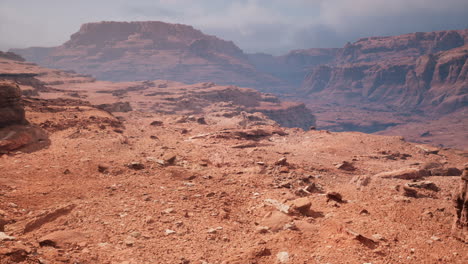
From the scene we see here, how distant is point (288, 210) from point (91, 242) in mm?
4137

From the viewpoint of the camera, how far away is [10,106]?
40.0 feet

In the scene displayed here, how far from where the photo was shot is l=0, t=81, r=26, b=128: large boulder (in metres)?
11.9

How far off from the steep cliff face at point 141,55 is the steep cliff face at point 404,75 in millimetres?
51654

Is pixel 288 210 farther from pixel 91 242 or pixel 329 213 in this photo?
pixel 91 242

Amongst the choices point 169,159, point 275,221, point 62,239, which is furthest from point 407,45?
point 62,239

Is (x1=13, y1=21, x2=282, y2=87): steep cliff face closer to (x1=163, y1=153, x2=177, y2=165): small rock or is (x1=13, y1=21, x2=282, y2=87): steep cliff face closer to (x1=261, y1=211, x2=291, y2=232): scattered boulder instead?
(x1=163, y1=153, x2=177, y2=165): small rock

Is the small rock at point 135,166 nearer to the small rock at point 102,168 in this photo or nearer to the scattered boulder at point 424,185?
the small rock at point 102,168

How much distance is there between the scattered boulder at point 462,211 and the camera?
5.56m

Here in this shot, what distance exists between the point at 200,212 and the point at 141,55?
509 feet

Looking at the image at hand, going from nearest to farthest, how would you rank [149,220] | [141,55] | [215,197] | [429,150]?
[149,220], [215,197], [429,150], [141,55]

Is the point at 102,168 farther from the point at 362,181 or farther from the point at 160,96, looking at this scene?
the point at 160,96

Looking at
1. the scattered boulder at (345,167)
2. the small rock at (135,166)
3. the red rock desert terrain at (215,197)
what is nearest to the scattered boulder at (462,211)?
the red rock desert terrain at (215,197)

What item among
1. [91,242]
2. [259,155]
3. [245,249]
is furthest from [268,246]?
[259,155]

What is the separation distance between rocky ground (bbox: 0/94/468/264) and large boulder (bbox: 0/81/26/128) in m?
1.60
